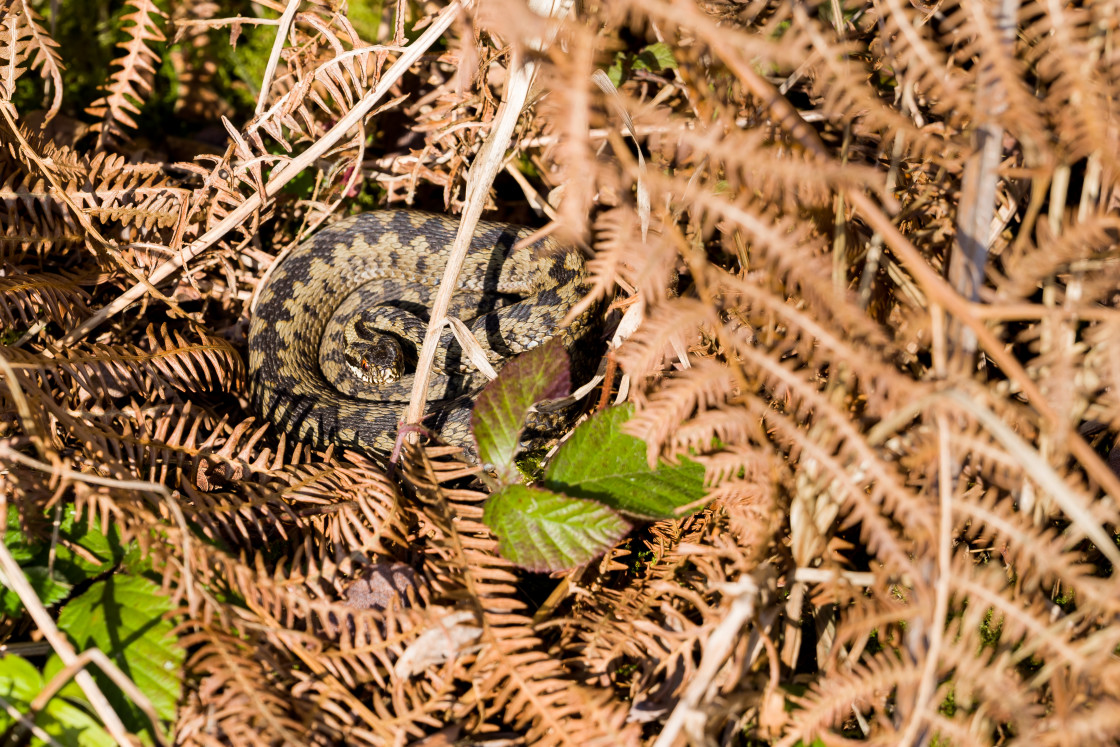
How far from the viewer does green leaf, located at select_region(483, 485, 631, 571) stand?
2.29 metres

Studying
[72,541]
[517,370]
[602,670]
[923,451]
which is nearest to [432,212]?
[517,370]

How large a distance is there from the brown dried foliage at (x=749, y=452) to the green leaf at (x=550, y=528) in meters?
0.11

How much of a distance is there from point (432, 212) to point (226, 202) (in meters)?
1.43

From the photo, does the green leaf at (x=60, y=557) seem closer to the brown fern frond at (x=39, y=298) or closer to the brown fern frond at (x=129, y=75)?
the brown fern frond at (x=39, y=298)

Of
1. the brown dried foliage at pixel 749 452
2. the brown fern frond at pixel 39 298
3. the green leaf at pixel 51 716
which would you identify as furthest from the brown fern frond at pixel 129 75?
the green leaf at pixel 51 716

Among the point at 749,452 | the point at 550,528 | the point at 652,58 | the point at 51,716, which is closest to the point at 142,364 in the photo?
the point at 51,716

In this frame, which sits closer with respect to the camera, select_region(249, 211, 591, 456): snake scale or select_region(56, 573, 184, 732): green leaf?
select_region(56, 573, 184, 732): green leaf

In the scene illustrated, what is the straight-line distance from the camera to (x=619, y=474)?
250cm

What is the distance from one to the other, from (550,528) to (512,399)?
493 millimetres

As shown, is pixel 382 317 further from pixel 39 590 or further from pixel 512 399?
pixel 39 590

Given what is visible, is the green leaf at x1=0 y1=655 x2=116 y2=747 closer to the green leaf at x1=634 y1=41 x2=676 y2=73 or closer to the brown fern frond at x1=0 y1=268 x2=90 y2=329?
the brown fern frond at x1=0 y1=268 x2=90 y2=329

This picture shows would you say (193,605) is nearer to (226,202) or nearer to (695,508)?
(695,508)

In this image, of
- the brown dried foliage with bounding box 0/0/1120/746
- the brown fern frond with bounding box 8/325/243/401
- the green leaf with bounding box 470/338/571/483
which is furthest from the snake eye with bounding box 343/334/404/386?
the green leaf with bounding box 470/338/571/483

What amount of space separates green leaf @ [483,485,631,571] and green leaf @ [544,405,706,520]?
95 millimetres
